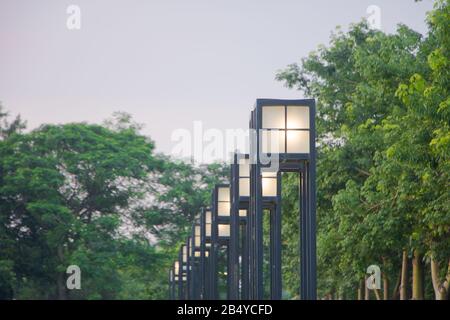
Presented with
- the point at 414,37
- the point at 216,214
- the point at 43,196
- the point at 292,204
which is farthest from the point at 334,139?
the point at 43,196

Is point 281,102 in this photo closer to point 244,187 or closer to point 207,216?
point 244,187

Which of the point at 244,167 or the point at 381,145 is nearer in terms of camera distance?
the point at 244,167

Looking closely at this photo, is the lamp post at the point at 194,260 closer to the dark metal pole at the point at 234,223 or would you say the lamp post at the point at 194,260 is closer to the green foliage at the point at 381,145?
the green foliage at the point at 381,145

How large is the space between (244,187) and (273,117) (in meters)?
5.94

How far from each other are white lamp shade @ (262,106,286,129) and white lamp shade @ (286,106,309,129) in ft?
0.30

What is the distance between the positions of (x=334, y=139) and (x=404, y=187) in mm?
10722

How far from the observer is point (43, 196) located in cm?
5712

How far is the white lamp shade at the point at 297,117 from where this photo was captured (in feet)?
56.1

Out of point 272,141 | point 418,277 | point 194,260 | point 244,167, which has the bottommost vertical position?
point 418,277

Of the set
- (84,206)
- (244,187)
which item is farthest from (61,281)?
(244,187)

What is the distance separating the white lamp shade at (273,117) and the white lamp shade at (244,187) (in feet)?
18.9

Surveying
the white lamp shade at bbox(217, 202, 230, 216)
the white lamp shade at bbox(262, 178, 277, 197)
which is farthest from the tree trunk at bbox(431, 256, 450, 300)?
the white lamp shade at bbox(262, 178, 277, 197)

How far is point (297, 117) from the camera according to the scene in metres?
17.1

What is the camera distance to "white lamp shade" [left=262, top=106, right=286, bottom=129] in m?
17.1
